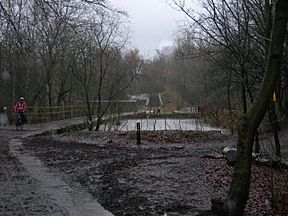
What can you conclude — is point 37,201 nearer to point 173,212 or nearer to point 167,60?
point 173,212

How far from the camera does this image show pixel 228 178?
11211mm

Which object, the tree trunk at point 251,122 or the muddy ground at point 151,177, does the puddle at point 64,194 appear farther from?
the tree trunk at point 251,122

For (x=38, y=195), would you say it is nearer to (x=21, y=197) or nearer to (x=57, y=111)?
(x=21, y=197)

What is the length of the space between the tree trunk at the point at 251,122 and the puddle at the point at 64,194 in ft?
8.33

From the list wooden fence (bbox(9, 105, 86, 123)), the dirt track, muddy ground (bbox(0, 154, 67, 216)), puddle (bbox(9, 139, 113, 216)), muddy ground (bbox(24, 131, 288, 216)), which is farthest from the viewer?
wooden fence (bbox(9, 105, 86, 123))

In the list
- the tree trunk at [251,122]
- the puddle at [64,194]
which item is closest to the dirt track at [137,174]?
the puddle at [64,194]

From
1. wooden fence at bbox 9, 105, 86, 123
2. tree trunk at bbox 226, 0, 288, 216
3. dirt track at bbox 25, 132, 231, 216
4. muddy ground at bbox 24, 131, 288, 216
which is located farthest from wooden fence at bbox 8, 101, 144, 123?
tree trunk at bbox 226, 0, 288, 216

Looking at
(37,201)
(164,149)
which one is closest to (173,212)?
(37,201)

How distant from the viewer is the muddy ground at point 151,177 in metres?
8.73

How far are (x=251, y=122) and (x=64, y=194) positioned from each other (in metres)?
4.77

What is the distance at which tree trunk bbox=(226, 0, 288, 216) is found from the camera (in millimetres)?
6422

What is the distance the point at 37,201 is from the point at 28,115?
2757 cm

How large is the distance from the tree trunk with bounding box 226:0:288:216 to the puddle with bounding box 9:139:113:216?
2.54 meters

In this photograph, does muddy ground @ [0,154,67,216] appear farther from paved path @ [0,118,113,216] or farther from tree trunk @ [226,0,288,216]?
tree trunk @ [226,0,288,216]
